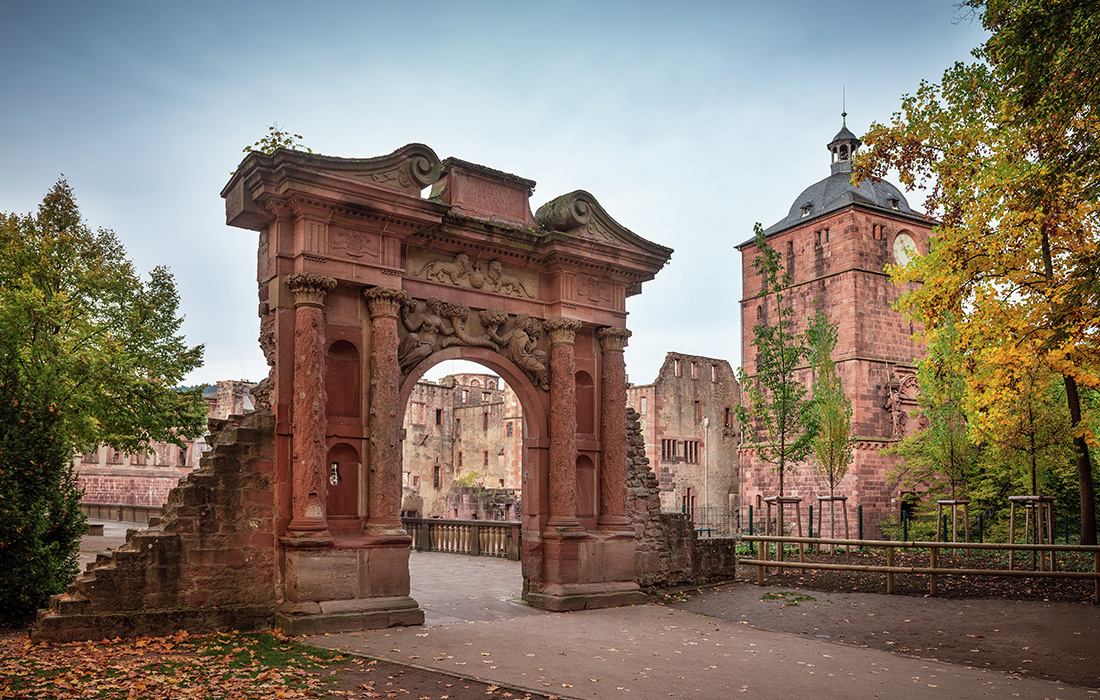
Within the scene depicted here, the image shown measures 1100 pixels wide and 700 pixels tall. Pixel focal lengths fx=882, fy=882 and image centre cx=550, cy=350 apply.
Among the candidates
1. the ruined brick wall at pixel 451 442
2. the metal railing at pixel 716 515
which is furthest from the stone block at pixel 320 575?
the ruined brick wall at pixel 451 442

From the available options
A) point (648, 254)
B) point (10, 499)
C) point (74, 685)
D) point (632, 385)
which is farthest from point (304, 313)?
point (632, 385)

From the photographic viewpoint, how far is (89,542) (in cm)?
2247

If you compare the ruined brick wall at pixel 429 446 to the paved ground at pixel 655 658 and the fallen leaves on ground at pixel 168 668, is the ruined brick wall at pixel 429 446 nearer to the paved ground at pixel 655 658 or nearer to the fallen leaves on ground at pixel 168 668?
the paved ground at pixel 655 658

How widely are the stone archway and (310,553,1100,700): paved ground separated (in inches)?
35.6

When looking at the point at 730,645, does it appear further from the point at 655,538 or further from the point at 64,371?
the point at 64,371

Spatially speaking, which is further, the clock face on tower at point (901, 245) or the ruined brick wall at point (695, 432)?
the ruined brick wall at point (695, 432)

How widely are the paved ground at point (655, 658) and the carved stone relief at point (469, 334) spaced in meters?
3.42

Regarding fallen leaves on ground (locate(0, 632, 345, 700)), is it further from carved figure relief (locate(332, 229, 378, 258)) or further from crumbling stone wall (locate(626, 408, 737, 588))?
crumbling stone wall (locate(626, 408, 737, 588))

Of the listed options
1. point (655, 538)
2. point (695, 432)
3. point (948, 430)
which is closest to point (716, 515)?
point (695, 432)

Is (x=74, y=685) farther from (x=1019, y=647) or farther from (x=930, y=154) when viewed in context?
(x=930, y=154)

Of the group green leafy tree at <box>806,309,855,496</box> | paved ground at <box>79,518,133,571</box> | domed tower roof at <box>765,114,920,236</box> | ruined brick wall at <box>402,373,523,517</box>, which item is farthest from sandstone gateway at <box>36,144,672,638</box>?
ruined brick wall at <box>402,373,523,517</box>

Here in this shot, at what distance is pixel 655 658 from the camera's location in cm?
894

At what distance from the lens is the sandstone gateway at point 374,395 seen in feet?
32.6

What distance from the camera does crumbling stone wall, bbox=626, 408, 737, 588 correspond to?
14.0 metres
